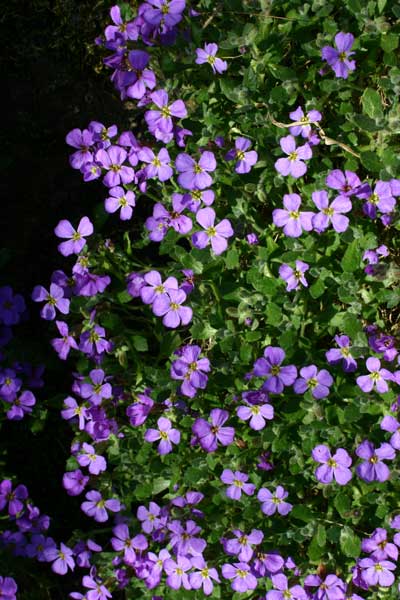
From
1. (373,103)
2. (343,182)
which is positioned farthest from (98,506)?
(373,103)

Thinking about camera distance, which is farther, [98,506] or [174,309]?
[98,506]

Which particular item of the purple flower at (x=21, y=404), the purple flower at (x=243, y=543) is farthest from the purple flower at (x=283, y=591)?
the purple flower at (x=21, y=404)

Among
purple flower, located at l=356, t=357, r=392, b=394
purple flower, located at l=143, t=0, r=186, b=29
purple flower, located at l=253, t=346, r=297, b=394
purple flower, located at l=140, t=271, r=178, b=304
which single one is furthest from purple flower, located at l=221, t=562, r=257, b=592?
purple flower, located at l=143, t=0, r=186, b=29

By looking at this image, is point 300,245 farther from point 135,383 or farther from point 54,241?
point 54,241

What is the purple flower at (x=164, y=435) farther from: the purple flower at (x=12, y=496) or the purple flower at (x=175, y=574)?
the purple flower at (x=12, y=496)

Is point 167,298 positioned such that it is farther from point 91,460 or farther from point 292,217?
point 91,460

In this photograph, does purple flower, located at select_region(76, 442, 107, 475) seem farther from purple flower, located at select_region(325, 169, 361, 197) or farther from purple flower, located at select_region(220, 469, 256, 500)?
purple flower, located at select_region(325, 169, 361, 197)
